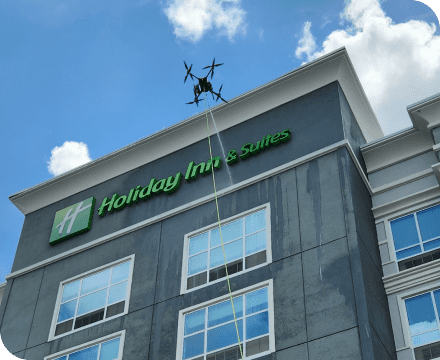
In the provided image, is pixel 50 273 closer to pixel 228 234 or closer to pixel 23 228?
pixel 23 228

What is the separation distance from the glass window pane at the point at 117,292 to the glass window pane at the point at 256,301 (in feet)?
15.9

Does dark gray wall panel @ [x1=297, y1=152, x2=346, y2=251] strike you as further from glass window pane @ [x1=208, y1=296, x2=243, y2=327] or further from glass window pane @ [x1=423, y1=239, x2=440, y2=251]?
glass window pane @ [x1=423, y1=239, x2=440, y2=251]

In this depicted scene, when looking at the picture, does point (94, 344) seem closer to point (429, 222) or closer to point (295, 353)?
point (295, 353)

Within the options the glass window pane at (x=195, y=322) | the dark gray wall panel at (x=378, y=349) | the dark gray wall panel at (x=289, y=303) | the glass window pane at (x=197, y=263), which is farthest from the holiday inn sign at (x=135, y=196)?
the dark gray wall panel at (x=378, y=349)

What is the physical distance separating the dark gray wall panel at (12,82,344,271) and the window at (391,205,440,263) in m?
3.38

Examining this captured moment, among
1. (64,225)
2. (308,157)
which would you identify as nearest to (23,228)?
(64,225)

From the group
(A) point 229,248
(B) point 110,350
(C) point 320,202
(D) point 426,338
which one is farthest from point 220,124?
(D) point 426,338

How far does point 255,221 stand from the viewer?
22.3 meters

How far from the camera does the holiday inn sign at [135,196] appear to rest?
2420 cm

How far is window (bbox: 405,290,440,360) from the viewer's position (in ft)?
62.6

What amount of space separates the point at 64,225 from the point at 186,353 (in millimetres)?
9002

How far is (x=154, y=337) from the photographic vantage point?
70.0ft

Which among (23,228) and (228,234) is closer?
(228,234)

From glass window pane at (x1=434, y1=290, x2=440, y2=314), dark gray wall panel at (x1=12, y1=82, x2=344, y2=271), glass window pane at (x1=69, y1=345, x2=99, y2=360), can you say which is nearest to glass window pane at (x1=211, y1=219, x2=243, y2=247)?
dark gray wall panel at (x1=12, y1=82, x2=344, y2=271)
